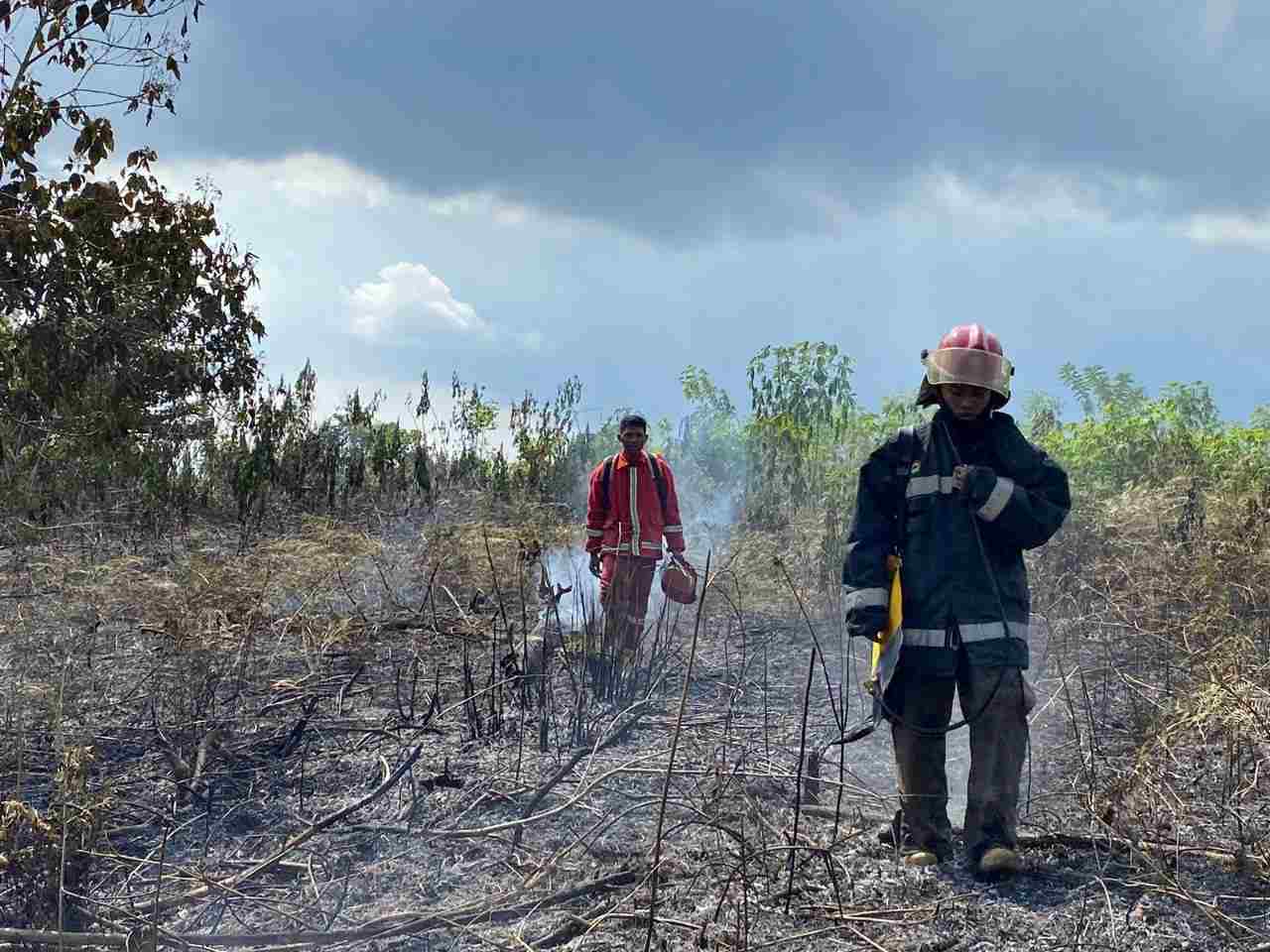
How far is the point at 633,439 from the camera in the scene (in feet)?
24.4

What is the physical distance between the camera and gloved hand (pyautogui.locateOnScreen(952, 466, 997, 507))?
12.6ft

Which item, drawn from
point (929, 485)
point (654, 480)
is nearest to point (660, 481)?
point (654, 480)

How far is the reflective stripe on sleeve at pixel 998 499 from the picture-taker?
3.84m

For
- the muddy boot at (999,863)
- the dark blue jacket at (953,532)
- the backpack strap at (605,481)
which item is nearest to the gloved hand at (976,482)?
the dark blue jacket at (953,532)

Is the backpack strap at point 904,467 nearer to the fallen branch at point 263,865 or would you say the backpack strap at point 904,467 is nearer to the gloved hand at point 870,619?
the gloved hand at point 870,619

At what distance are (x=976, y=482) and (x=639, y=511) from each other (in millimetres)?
3804

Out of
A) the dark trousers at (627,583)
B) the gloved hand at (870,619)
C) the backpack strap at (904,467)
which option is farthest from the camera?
the dark trousers at (627,583)

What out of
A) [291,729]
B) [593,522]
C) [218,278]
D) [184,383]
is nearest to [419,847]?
[291,729]

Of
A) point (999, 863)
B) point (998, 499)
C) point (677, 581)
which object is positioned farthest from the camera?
point (677, 581)

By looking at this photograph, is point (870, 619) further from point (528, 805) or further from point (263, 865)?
point (263, 865)

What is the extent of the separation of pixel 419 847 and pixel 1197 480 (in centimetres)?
722

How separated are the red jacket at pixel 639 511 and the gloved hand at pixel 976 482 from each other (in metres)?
3.66

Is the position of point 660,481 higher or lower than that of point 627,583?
higher

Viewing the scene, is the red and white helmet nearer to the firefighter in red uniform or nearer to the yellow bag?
the yellow bag
